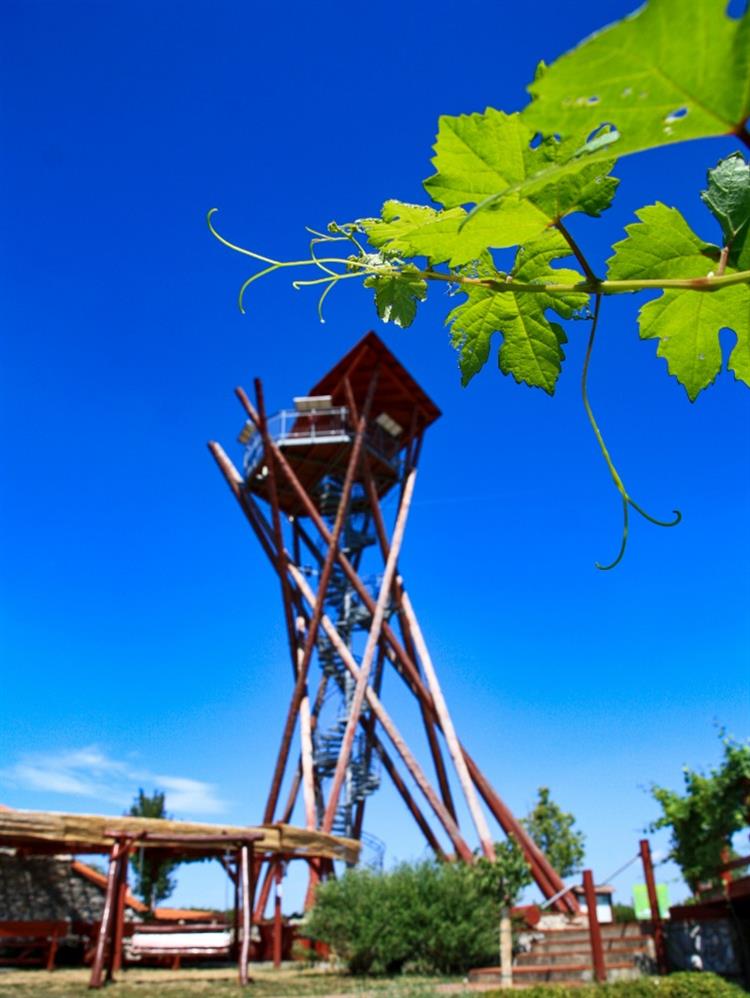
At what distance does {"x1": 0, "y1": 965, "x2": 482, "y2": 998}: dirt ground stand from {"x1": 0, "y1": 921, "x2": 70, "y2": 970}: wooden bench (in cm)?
42

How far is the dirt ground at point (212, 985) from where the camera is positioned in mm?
7148

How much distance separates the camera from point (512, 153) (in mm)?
534

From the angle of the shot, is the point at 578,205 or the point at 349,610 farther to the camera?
the point at 349,610

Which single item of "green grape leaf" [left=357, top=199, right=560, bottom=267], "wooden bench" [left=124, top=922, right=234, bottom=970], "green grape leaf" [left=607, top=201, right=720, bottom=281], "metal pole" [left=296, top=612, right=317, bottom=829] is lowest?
"wooden bench" [left=124, top=922, right=234, bottom=970]

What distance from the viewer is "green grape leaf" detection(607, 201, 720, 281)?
641 mm

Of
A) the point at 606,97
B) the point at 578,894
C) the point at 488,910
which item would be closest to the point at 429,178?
the point at 606,97

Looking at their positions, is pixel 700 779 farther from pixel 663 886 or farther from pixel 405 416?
pixel 405 416

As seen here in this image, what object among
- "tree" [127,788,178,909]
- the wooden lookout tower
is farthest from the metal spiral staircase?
"tree" [127,788,178,909]

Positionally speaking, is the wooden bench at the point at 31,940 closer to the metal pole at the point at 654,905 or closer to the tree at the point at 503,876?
the tree at the point at 503,876

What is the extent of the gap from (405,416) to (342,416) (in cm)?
192

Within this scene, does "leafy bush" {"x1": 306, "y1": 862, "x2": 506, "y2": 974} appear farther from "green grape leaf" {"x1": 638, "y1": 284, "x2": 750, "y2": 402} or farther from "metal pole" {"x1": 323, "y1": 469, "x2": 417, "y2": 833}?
"green grape leaf" {"x1": 638, "y1": 284, "x2": 750, "y2": 402}

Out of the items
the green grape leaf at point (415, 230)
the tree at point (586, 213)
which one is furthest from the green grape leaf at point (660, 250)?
the green grape leaf at point (415, 230)

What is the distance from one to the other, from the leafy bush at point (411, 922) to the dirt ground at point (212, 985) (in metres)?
0.51

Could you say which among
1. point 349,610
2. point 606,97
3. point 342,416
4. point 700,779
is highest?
point 342,416
